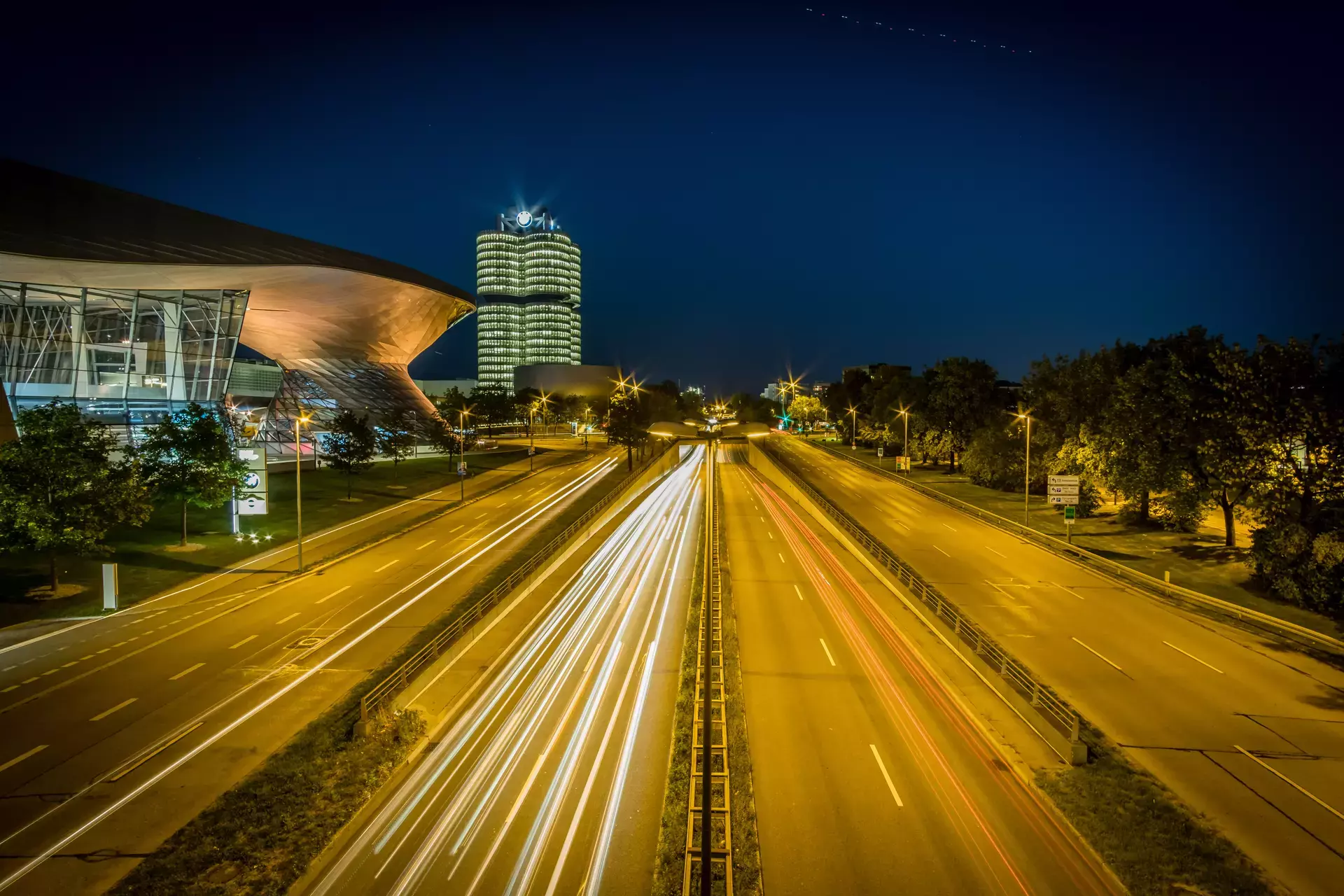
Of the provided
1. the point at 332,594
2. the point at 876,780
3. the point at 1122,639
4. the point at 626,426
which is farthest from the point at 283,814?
the point at 626,426

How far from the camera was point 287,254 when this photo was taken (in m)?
53.3

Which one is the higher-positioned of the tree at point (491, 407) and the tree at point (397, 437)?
the tree at point (491, 407)

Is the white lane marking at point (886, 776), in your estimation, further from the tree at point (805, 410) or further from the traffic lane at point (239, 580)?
the tree at point (805, 410)

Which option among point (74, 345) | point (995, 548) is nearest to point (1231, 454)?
point (995, 548)

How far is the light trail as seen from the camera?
33.0ft

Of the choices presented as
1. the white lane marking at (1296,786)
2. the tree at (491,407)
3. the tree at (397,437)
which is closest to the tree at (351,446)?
the tree at (397,437)

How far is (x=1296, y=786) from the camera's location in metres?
12.2

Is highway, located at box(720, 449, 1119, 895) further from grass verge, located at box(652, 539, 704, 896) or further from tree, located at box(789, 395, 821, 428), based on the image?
tree, located at box(789, 395, 821, 428)

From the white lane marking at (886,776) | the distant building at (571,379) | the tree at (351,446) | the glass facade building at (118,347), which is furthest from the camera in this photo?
the distant building at (571,379)

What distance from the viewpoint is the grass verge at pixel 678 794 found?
9.55 meters

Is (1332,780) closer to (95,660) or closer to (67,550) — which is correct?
(95,660)

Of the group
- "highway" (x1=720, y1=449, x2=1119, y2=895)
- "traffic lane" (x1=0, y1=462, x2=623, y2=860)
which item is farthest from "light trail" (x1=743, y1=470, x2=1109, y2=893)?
"traffic lane" (x1=0, y1=462, x2=623, y2=860)

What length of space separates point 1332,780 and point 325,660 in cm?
2306

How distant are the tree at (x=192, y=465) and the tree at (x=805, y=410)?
396 feet
